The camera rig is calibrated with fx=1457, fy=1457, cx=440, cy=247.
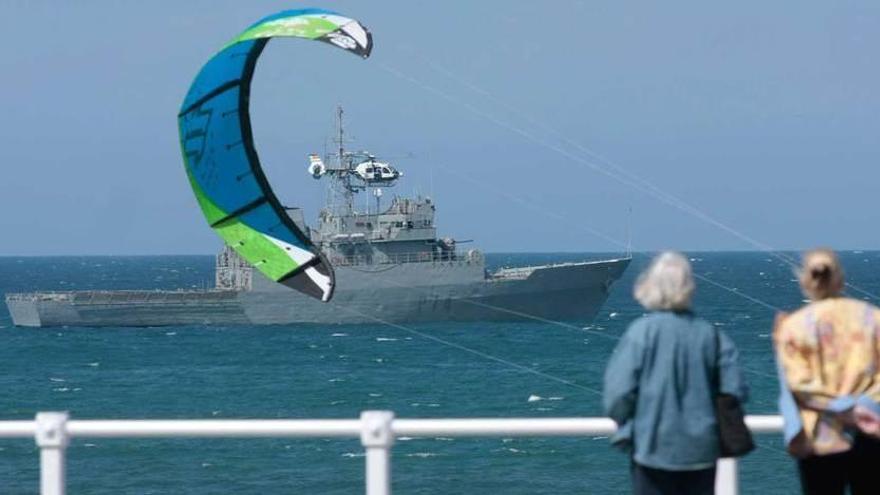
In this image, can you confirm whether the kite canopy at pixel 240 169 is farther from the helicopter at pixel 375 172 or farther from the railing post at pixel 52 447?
the helicopter at pixel 375 172

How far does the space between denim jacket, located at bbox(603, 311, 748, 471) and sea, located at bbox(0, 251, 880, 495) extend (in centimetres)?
221

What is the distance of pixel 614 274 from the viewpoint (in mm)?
60938

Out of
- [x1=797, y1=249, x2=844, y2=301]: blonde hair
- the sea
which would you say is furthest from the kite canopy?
[x1=797, y1=249, x2=844, y2=301]: blonde hair

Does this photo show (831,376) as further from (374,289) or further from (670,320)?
(374,289)

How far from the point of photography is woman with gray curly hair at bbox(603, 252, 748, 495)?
3.87m

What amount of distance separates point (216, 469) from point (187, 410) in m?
10.4

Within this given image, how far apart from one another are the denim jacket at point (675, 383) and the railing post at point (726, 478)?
1.56ft

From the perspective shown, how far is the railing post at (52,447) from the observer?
445cm

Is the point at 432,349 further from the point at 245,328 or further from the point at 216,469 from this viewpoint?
the point at 216,469

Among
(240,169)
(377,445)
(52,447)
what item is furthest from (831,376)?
(240,169)

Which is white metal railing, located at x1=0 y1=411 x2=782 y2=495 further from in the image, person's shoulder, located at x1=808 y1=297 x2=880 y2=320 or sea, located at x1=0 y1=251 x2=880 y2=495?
sea, located at x1=0 y1=251 x2=880 y2=495

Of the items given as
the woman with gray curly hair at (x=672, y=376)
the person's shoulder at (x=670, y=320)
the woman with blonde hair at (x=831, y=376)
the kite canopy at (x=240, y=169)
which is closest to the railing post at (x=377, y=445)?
the woman with gray curly hair at (x=672, y=376)

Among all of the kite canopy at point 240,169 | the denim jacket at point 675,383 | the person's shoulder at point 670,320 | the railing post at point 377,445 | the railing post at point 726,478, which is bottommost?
the railing post at point 726,478

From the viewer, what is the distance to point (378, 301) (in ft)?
184
